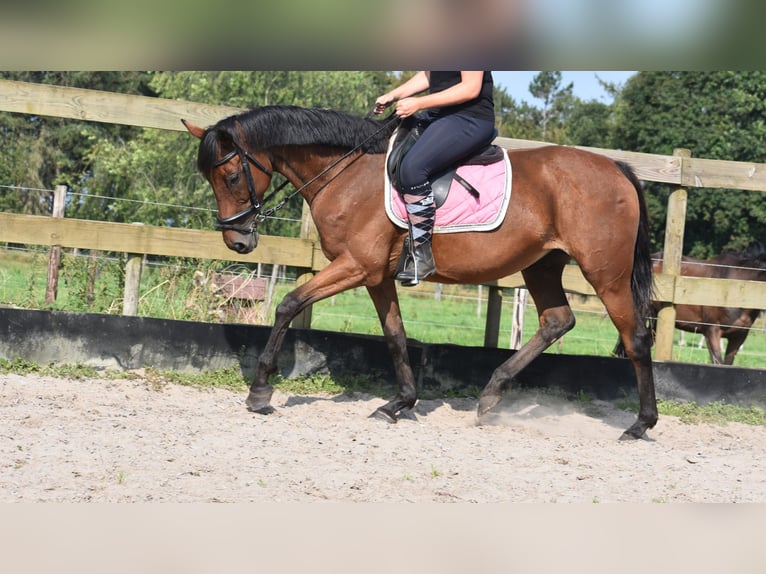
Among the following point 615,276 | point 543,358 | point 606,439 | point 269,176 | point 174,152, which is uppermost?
point 174,152

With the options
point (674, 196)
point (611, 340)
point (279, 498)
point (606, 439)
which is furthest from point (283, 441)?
point (611, 340)

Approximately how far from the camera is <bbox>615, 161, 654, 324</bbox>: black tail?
18.7 ft

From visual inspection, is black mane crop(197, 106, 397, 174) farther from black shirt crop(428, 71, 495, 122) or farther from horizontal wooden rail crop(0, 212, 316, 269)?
horizontal wooden rail crop(0, 212, 316, 269)

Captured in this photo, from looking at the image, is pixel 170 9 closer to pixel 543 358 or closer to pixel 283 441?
pixel 283 441

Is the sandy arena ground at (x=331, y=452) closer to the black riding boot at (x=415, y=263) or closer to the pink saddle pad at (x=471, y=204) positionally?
the black riding boot at (x=415, y=263)

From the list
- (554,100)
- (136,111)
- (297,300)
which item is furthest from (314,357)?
(554,100)

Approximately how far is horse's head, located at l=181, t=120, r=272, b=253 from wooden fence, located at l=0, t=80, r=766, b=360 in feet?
2.28

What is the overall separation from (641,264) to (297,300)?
94.1 inches

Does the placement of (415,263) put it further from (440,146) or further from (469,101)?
(469,101)

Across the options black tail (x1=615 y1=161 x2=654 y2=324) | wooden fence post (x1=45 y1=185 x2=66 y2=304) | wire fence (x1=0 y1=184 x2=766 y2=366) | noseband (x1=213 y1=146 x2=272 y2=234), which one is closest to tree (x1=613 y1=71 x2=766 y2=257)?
wire fence (x1=0 y1=184 x2=766 y2=366)

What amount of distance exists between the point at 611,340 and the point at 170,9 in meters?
17.0

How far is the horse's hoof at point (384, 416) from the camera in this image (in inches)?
218

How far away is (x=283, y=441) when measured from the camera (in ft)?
14.9

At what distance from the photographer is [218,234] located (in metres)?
6.27
